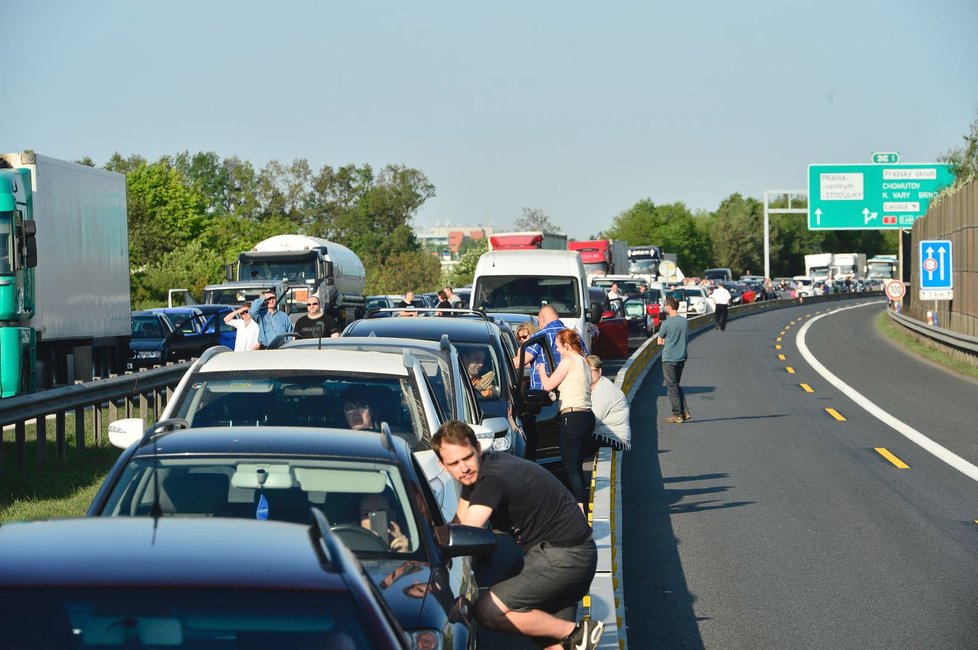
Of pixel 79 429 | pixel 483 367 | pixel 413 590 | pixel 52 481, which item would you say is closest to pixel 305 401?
pixel 413 590

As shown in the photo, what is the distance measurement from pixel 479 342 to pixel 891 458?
587 centimetres

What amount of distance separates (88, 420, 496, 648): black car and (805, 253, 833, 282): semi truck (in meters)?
120

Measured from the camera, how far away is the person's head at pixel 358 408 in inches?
325

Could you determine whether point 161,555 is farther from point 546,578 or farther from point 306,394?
point 306,394

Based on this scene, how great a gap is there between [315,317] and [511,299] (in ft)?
19.2

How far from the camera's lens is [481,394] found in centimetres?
1329

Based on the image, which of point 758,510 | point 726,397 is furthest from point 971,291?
point 758,510

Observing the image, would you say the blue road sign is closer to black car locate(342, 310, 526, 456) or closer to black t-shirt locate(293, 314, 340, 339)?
black t-shirt locate(293, 314, 340, 339)

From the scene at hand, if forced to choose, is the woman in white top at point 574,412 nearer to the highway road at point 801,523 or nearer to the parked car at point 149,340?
the highway road at point 801,523

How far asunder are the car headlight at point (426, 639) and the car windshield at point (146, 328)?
23.6 m

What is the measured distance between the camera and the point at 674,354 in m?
20.7

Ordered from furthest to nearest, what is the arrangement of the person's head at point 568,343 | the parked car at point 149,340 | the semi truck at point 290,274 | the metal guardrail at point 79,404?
the semi truck at point 290,274 < the parked car at point 149,340 < the metal guardrail at point 79,404 < the person's head at point 568,343

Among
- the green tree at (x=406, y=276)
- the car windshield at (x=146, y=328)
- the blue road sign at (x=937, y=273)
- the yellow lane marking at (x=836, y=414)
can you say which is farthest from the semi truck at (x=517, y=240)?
the green tree at (x=406, y=276)

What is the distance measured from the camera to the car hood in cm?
509
